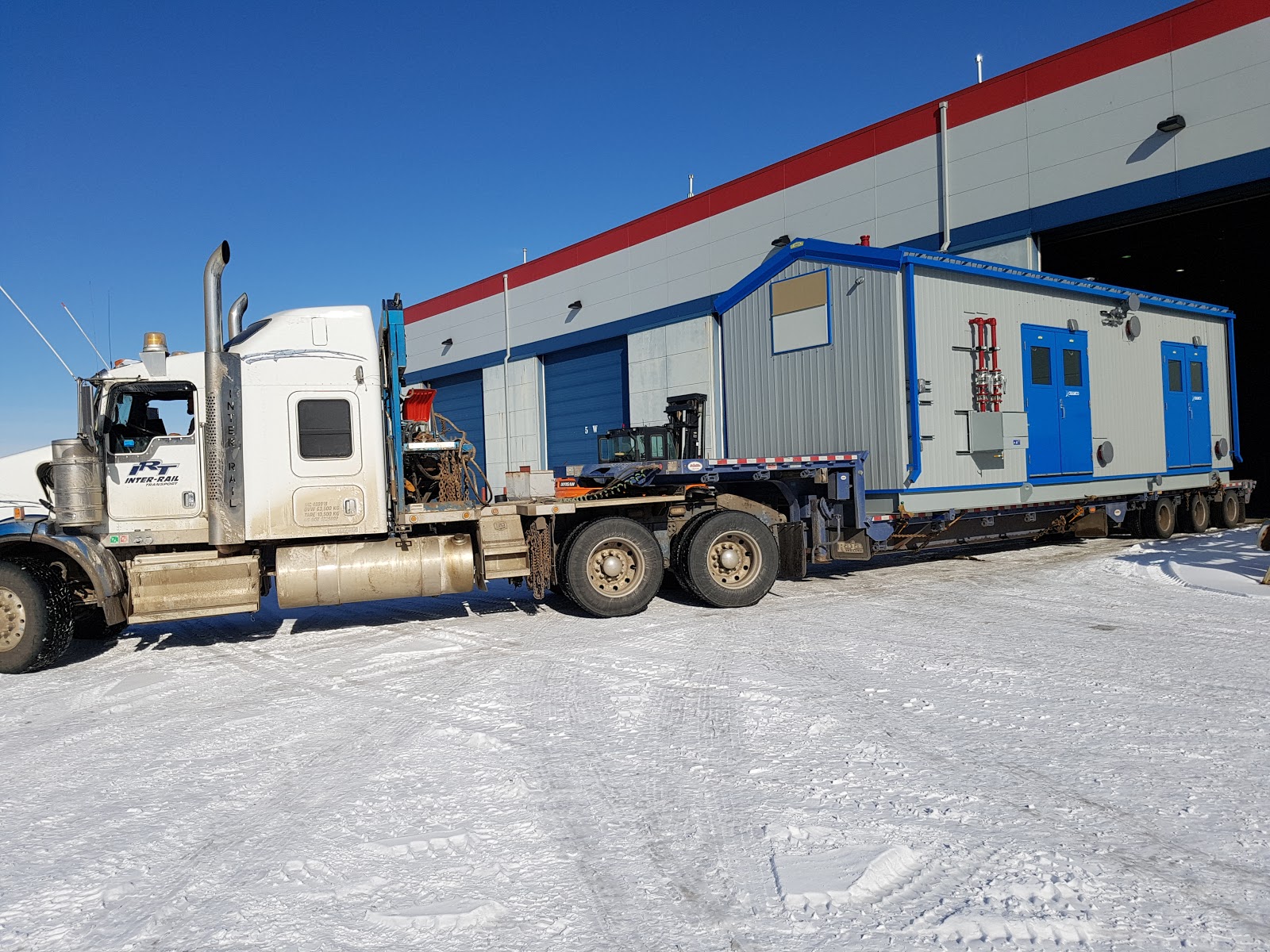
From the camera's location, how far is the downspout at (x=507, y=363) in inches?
1184

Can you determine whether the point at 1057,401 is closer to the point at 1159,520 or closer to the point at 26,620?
the point at 1159,520

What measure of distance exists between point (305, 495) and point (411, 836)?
206 inches

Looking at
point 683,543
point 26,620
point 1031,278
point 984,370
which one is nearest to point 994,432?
point 984,370

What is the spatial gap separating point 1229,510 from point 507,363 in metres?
21.6

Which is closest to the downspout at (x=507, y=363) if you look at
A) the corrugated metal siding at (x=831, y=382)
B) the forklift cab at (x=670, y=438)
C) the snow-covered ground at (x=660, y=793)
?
the forklift cab at (x=670, y=438)

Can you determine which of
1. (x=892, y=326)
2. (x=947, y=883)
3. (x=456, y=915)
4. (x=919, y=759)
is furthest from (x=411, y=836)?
(x=892, y=326)

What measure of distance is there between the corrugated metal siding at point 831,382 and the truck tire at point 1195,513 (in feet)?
27.7

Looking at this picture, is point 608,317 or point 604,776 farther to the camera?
point 608,317

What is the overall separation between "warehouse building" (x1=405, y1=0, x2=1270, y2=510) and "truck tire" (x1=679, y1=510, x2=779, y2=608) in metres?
2.28

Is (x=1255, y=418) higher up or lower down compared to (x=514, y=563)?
higher up

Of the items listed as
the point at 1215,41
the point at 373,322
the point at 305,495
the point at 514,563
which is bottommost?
the point at 514,563

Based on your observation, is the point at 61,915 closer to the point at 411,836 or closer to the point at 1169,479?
the point at 411,836

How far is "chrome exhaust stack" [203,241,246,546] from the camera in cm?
803

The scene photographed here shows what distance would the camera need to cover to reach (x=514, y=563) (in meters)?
9.03
